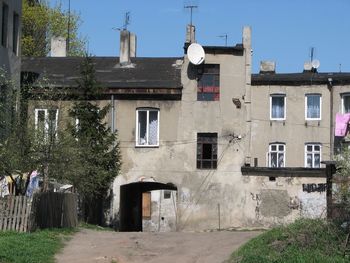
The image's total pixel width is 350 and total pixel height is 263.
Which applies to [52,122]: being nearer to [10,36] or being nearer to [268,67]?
[10,36]

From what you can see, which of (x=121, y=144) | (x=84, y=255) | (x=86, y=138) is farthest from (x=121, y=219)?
(x=84, y=255)

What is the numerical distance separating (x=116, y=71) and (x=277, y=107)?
11.4 meters

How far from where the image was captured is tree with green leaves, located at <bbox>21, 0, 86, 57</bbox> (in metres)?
54.1

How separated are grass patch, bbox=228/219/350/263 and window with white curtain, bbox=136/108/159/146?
818 inches

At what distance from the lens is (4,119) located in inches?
987

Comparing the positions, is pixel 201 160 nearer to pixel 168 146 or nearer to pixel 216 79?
pixel 168 146

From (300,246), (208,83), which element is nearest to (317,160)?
(208,83)

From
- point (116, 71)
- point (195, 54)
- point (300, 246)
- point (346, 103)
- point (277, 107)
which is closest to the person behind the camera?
point (300, 246)

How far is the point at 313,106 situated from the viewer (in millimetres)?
45750

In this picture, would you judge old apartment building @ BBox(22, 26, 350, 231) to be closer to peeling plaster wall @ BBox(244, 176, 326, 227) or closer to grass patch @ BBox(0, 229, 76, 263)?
→ peeling plaster wall @ BBox(244, 176, 326, 227)

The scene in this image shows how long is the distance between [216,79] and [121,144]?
6.36 meters

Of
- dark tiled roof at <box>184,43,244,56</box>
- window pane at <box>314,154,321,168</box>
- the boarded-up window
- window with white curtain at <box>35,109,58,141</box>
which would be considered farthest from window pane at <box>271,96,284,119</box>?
window with white curtain at <box>35,109,58,141</box>

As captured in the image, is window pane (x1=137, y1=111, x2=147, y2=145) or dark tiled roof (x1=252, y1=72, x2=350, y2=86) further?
dark tiled roof (x1=252, y1=72, x2=350, y2=86)

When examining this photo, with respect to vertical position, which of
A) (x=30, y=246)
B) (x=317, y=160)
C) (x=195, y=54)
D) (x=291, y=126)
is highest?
(x=195, y=54)
